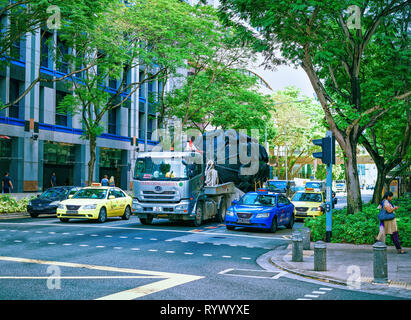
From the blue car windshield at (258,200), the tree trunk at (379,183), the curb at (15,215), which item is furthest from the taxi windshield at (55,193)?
the tree trunk at (379,183)

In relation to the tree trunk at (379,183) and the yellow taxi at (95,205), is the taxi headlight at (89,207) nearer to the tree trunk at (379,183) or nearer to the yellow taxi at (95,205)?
the yellow taxi at (95,205)

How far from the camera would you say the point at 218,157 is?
2239 cm

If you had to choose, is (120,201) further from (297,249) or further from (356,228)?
(297,249)

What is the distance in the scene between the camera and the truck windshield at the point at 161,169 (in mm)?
19219

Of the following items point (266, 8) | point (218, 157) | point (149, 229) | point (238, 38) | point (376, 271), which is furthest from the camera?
point (218, 157)

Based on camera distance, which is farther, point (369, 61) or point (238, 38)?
point (369, 61)

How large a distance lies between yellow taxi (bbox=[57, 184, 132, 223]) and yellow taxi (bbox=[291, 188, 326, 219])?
8.41 meters

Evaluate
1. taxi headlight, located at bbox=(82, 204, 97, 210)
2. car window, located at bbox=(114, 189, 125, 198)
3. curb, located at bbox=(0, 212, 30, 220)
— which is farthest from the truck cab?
curb, located at bbox=(0, 212, 30, 220)

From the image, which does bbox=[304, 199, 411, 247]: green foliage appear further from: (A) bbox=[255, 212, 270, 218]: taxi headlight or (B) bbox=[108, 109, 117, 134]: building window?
(B) bbox=[108, 109, 117, 134]: building window

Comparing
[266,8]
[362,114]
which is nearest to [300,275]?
[362,114]

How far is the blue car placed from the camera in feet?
59.4

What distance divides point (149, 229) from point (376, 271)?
10.6 meters

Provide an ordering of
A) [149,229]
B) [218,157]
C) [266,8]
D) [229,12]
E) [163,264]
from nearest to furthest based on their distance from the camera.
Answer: [163,264], [266,8], [229,12], [149,229], [218,157]
